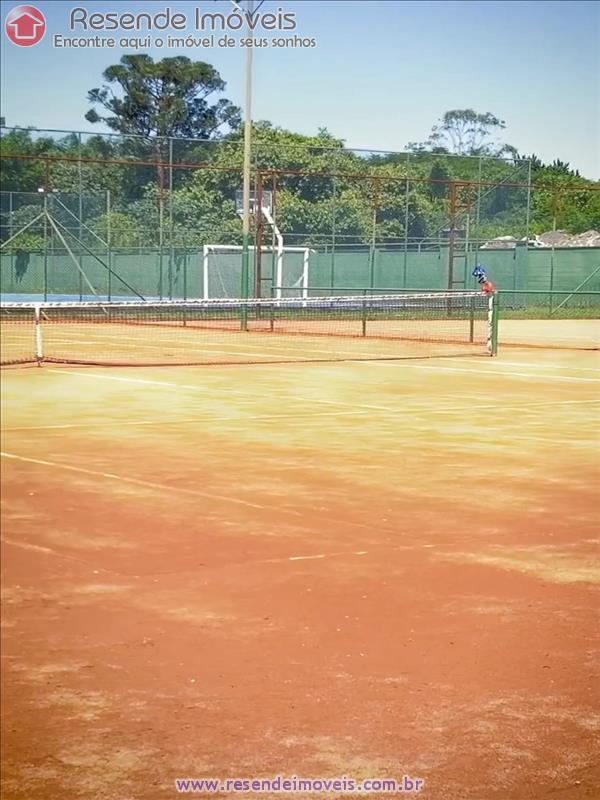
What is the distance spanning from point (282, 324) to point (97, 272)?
3.88 metres

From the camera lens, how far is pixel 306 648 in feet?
6.77

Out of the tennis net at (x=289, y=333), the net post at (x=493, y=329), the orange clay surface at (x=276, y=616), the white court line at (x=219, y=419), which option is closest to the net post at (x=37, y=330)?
the orange clay surface at (x=276, y=616)

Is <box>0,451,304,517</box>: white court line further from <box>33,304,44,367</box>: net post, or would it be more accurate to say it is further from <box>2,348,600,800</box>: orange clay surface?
<box>33,304,44,367</box>: net post

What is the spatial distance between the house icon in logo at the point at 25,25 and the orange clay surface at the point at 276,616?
0.39 m

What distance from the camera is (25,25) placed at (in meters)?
1.35

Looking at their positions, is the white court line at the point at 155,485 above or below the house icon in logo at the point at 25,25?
below

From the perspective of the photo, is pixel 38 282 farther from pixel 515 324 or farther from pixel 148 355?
pixel 148 355

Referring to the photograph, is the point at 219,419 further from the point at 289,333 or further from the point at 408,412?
the point at 289,333

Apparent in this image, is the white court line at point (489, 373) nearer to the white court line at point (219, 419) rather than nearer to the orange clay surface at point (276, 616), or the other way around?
the white court line at point (219, 419)

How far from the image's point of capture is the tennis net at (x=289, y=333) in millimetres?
8578

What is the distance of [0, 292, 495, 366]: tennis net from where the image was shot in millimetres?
8578

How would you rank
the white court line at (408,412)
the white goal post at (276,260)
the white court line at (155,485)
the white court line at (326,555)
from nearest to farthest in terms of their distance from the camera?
1. the white court line at (155,485)
2. the white court line at (326,555)
3. the white court line at (408,412)
4. the white goal post at (276,260)

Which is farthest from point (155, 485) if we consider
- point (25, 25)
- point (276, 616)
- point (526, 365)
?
point (526, 365)

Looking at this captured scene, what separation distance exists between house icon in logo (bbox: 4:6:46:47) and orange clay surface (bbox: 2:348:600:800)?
39 centimetres
